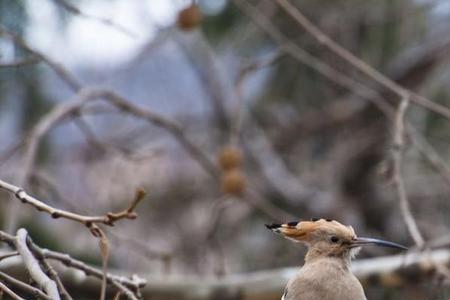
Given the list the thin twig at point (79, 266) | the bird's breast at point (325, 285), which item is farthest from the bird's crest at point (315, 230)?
the thin twig at point (79, 266)

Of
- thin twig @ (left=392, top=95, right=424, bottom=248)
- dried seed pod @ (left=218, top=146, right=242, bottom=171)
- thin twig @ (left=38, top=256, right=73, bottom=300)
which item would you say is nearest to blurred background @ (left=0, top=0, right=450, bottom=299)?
dried seed pod @ (left=218, top=146, right=242, bottom=171)

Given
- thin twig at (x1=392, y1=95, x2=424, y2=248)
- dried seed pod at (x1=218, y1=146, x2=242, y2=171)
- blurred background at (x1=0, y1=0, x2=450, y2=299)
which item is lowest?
thin twig at (x1=392, y1=95, x2=424, y2=248)

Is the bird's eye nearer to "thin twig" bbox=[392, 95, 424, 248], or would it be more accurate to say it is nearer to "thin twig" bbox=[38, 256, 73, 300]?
"thin twig" bbox=[392, 95, 424, 248]

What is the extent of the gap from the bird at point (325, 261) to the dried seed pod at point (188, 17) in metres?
1.32

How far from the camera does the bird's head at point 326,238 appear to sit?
281 centimetres

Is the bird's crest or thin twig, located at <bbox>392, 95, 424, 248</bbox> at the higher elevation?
thin twig, located at <bbox>392, 95, 424, 248</bbox>

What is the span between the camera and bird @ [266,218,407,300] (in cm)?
260

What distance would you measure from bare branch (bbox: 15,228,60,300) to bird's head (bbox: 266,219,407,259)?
41.1 inches

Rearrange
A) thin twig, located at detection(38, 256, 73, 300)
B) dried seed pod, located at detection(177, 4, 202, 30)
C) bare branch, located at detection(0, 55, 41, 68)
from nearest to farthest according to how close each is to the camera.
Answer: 1. thin twig, located at detection(38, 256, 73, 300)
2. bare branch, located at detection(0, 55, 41, 68)
3. dried seed pod, located at detection(177, 4, 202, 30)

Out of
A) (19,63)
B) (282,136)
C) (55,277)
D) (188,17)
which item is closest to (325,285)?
(55,277)

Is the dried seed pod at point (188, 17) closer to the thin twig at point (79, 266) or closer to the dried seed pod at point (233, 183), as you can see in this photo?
the dried seed pod at point (233, 183)

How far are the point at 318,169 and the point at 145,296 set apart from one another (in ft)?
7.86

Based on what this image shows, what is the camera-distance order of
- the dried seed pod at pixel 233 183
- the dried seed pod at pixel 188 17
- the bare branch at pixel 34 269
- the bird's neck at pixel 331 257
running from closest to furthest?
the bare branch at pixel 34 269
the bird's neck at pixel 331 257
the dried seed pod at pixel 188 17
the dried seed pod at pixel 233 183

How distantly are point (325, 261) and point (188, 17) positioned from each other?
148cm
